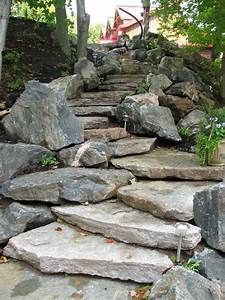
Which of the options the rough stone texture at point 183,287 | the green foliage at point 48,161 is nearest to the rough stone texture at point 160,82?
the green foliage at point 48,161

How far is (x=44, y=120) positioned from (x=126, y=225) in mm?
1975

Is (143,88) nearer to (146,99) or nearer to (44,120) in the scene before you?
(146,99)

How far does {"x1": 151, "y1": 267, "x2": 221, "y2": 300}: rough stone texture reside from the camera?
2.83 meters

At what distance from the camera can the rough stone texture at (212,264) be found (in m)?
3.33

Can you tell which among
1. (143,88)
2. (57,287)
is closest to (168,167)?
(57,287)

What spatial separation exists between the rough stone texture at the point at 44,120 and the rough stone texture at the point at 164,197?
1155 mm

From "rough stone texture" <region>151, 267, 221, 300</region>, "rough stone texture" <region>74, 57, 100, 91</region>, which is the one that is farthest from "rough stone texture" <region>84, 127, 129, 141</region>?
"rough stone texture" <region>151, 267, 221, 300</region>

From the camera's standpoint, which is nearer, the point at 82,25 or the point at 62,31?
the point at 82,25

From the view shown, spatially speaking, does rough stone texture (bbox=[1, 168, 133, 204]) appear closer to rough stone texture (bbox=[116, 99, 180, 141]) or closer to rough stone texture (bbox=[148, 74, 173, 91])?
rough stone texture (bbox=[116, 99, 180, 141])

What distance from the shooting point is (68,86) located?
266 inches

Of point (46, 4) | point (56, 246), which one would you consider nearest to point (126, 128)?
point (56, 246)

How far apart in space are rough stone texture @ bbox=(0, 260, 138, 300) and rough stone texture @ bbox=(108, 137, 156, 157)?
6.80 ft

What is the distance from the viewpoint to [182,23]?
311 inches

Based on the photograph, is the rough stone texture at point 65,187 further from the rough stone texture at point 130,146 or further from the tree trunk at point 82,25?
the tree trunk at point 82,25
